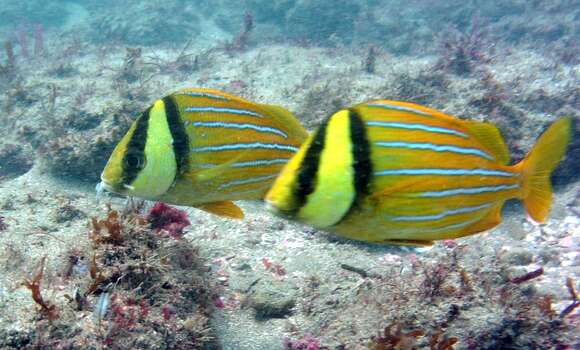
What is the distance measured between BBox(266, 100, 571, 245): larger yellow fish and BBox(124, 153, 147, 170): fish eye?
1021mm

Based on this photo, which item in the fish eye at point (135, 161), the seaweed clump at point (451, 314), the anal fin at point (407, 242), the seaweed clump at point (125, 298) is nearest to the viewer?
the anal fin at point (407, 242)

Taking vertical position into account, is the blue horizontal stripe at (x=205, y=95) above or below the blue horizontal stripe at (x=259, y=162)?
above

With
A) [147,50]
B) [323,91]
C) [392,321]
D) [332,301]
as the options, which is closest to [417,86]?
[323,91]

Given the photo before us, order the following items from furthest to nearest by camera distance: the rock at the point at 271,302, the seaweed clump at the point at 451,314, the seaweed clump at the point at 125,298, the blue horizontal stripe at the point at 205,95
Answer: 1. the rock at the point at 271,302
2. the seaweed clump at the point at 451,314
3. the seaweed clump at the point at 125,298
4. the blue horizontal stripe at the point at 205,95

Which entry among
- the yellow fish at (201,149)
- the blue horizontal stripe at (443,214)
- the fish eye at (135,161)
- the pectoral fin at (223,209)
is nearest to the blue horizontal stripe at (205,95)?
the yellow fish at (201,149)

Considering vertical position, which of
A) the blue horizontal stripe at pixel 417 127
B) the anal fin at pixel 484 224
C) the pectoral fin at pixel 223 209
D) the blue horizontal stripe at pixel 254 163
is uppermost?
the blue horizontal stripe at pixel 417 127

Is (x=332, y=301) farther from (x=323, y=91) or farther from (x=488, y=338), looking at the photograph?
(x=323, y=91)

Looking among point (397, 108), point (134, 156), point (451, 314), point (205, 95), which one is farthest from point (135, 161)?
point (451, 314)

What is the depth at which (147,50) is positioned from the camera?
15.6 m

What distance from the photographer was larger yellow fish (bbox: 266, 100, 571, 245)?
1.59m

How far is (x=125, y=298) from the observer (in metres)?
3.14

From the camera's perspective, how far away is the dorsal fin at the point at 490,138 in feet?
6.29

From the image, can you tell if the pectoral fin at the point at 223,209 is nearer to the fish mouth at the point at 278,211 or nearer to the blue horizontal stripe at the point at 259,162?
the blue horizontal stripe at the point at 259,162

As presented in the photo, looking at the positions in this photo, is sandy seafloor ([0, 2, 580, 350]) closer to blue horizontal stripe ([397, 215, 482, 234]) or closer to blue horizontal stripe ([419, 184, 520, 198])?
blue horizontal stripe ([397, 215, 482, 234])
